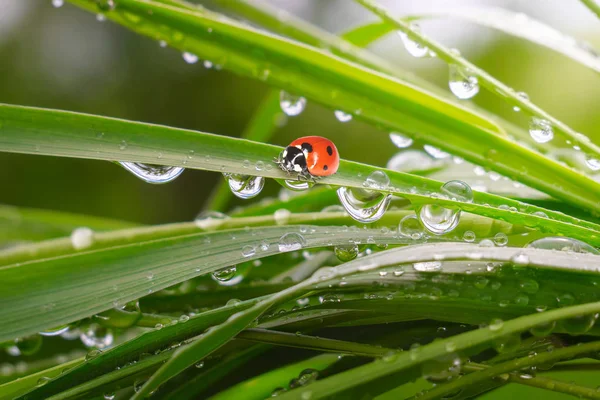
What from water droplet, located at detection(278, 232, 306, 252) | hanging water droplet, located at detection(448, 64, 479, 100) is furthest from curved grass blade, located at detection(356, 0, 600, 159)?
water droplet, located at detection(278, 232, 306, 252)

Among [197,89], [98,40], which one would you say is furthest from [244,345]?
[98,40]

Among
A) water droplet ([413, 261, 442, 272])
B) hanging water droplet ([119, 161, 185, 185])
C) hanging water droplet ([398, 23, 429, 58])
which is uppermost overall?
hanging water droplet ([398, 23, 429, 58])

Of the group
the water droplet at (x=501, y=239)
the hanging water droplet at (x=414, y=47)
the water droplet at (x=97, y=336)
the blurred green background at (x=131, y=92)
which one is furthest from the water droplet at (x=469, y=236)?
the blurred green background at (x=131, y=92)

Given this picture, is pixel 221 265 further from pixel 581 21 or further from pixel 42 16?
pixel 42 16

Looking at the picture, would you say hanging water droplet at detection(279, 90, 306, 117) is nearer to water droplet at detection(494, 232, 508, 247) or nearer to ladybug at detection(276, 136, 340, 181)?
ladybug at detection(276, 136, 340, 181)

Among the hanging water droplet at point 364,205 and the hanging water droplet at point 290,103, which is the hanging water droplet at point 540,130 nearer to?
the hanging water droplet at point 364,205

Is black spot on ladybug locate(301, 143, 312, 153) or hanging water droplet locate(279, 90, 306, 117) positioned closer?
black spot on ladybug locate(301, 143, 312, 153)
